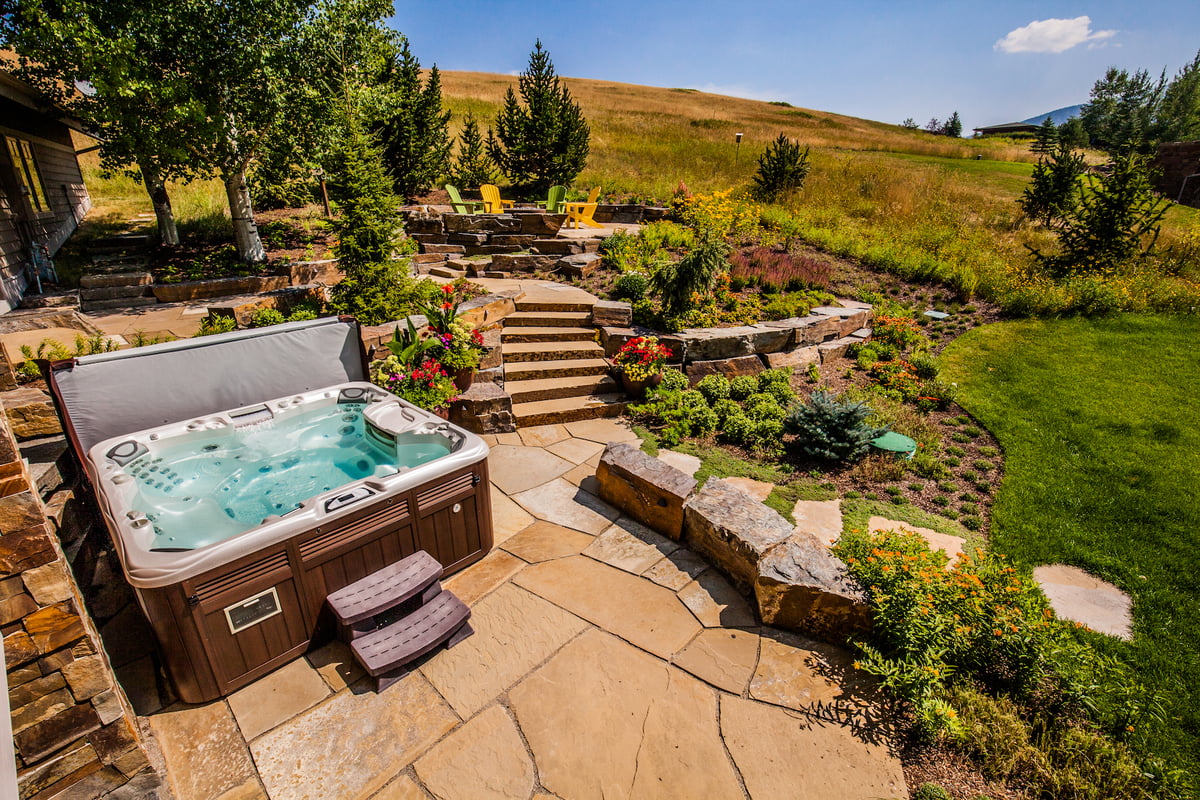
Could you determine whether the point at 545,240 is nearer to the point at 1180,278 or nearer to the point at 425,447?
the point at 425,447

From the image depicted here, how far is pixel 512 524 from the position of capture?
407cm

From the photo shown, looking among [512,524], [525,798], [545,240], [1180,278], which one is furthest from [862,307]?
[525,798]

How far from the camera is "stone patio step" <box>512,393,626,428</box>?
570 cm

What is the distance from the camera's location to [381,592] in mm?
3029

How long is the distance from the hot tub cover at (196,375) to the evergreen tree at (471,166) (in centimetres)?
995

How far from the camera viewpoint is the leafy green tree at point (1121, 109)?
84.6 feet

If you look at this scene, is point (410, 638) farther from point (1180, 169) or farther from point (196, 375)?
point (1180, 169)

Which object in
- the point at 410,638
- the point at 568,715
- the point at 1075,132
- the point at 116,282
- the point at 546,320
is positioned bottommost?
the point at 568,715

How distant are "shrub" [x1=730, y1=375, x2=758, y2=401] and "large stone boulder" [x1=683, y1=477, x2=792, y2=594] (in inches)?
89.1

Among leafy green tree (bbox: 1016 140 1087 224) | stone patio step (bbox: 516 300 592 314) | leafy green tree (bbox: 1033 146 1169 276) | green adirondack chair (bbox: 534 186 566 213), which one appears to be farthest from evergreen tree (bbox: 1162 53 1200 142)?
stone patio step (bbox: 516 300 592 314)

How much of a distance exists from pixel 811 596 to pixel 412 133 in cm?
1229

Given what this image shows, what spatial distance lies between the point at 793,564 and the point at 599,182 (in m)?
12.9

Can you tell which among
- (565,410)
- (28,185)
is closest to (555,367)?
(565,410)

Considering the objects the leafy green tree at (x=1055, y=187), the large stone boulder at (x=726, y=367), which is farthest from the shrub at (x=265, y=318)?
the leafy green tree at (x=1055, y=187)
